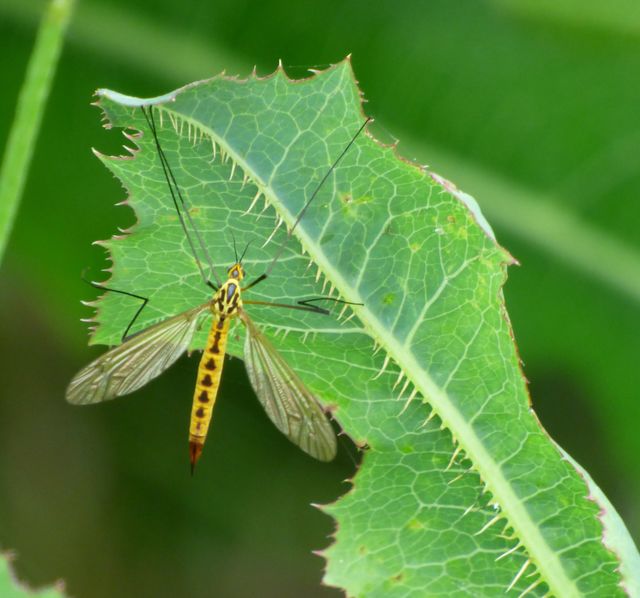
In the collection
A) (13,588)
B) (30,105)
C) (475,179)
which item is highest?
(475,179)

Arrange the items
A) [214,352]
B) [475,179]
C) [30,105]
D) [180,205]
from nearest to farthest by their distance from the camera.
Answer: [30,105], [180,205], [214,352], [475,179]

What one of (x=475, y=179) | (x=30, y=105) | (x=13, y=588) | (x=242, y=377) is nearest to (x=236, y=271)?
(x=30, y=105)

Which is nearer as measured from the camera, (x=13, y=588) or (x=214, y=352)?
(x=13, y=588)

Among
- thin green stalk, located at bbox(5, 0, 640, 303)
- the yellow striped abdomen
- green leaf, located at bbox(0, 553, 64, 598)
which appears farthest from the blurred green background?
green leaf, located at bbox(0, 553, 64, 598)

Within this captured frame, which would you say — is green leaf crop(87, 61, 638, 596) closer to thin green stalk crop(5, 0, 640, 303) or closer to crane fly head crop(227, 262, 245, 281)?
crane fly head crop(227, 262, 245, 281)

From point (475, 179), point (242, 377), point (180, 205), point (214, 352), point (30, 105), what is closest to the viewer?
point (30, 105)

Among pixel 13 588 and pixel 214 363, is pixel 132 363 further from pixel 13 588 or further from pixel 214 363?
pixel 13 588

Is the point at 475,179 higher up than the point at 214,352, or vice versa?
the point at 475,179
